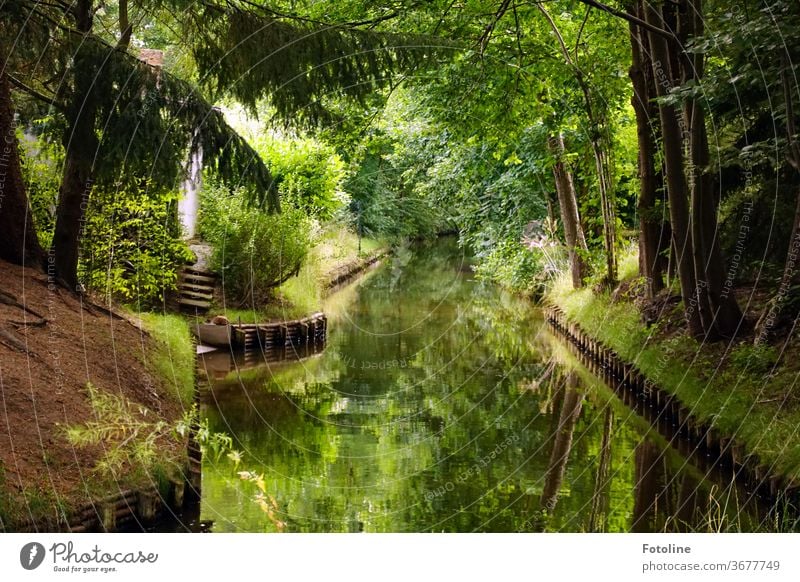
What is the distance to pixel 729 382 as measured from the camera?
8.63 meters

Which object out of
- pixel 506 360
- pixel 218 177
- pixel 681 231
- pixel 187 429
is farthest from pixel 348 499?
pixel 506 360

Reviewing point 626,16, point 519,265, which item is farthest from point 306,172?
point 519,265

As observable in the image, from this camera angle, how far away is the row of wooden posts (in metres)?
7.07

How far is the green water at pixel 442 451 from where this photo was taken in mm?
6703

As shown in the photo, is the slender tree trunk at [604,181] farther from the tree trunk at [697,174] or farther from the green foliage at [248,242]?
the green foliage at [248,242]

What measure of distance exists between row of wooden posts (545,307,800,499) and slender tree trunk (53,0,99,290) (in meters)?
5.45

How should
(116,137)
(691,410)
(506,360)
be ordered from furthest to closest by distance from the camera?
(506,360) → (691,410) → (116,137)

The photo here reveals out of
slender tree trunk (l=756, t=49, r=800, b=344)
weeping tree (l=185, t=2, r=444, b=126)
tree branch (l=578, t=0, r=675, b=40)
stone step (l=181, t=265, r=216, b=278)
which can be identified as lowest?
stone step (l=181, t=265, r=216, b=278)

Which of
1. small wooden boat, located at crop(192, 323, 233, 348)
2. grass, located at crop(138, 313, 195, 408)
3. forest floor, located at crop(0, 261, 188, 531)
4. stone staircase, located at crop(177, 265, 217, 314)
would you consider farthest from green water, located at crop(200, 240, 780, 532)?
stone staircase, located at crop(177, 265, 217, 314)

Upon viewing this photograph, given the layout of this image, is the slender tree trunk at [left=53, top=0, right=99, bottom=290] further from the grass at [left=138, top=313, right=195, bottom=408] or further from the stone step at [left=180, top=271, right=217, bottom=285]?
the stone step at [left=180, top=271, right=217, bottom=285]

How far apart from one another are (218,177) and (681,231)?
4.88 metres

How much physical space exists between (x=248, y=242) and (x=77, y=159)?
5.80 meters
